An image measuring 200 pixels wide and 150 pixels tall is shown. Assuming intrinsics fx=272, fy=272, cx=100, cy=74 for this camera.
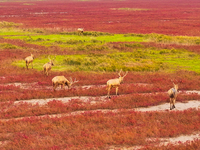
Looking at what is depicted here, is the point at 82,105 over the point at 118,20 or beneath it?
beneath

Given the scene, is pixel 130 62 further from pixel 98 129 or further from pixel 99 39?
pixel 98 129

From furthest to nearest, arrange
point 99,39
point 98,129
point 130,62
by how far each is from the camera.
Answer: point 99,39 < point 130,62 < point 98,129

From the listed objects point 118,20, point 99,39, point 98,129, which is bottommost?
point 98,129

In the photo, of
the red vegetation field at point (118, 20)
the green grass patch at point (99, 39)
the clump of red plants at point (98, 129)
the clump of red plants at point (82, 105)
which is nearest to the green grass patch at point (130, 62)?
the green grass patch at point (99, 39)

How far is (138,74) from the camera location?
89.8ft

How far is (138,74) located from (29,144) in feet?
55.5

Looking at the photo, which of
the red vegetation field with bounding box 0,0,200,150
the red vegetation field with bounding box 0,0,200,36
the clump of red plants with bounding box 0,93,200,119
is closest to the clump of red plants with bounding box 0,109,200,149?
the red vegetation field with bounding box 0,0,200,150

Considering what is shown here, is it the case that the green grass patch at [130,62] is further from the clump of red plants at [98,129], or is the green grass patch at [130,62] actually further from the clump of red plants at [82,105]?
the clump of red plants at [98,129]

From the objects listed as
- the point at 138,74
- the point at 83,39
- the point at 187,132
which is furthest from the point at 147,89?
the point at 83,39

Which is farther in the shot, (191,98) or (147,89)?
(147,89)

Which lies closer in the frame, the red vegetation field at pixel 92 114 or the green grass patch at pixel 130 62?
the red vegetation field at pixel 92 114

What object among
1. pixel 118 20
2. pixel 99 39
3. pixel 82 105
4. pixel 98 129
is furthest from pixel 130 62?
pixel 118 20

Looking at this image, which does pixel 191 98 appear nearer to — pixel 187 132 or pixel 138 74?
pixel 187 132

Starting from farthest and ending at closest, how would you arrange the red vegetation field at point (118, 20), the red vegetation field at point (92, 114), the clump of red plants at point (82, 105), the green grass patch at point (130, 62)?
the red vegetation field at point (118, 20), the green grass patch at point (130, 62), the clump of red plants at point (82, 105), the red vegetation field at point (92, 114)
